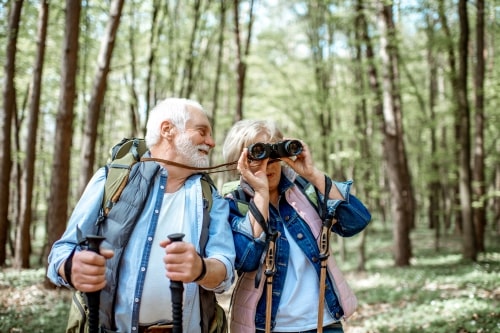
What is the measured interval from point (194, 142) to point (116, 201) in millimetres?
491

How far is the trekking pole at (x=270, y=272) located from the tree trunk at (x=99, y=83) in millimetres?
5870

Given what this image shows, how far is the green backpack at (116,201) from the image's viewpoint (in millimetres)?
2102

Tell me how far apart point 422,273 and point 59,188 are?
28.1 ft

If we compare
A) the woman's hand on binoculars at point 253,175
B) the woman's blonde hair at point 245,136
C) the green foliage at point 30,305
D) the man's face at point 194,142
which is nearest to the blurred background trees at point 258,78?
the green foliage at point 30,305

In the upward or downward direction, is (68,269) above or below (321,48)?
below

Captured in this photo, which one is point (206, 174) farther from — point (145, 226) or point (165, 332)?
point (165, 332)

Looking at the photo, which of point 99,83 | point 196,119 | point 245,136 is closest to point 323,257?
point 245,136

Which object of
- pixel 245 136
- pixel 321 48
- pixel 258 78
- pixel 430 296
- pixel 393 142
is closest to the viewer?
pixel 245 136

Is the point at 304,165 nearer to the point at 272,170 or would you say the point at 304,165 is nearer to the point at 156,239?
the point at 272,170

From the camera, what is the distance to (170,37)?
578 inches

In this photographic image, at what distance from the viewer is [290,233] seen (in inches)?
98.1

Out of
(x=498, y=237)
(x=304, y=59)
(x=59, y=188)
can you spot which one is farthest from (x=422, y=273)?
(x=304, y=59)

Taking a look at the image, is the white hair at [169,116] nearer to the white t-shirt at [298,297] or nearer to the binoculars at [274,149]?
the binoculars at [274,149]

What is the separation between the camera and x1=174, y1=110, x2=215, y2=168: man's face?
7.45ft
